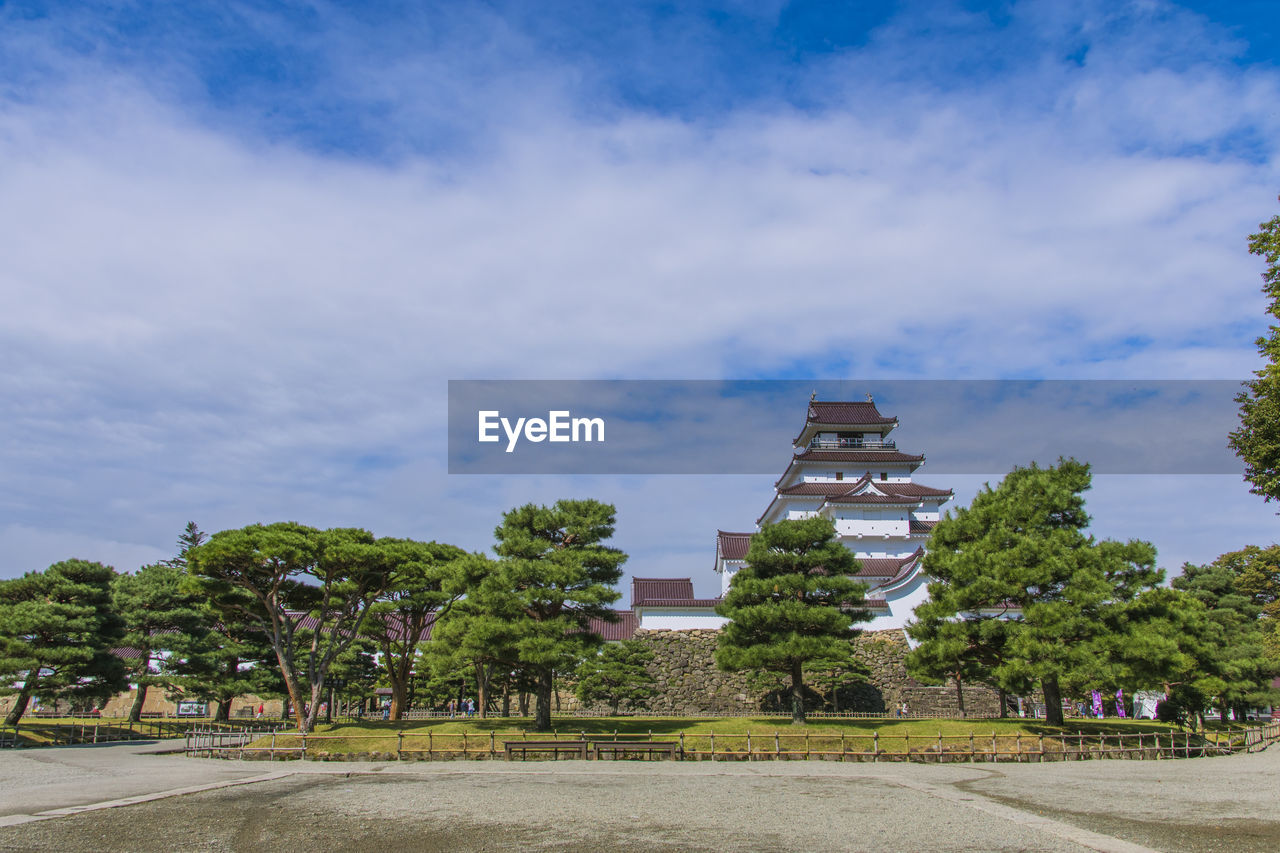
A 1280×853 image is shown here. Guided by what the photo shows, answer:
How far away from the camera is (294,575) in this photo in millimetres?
26438

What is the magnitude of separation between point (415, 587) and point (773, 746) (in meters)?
13.1

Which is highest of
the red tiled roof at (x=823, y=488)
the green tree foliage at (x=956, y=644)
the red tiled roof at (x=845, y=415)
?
the red tiled roof at (x=845, y=415)

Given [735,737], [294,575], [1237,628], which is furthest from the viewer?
[1237,628]

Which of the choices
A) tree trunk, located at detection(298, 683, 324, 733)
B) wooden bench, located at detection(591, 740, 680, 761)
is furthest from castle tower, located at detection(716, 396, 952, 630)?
tree trunk, located at detection(298, 683, 324, 733)

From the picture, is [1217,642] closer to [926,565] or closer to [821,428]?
[926,565]

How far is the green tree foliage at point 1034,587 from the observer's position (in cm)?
2289

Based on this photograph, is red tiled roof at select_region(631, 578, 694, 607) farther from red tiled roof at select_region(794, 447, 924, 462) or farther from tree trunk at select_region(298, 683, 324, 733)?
tree trunk at select_region(298, 683, 324, 733)

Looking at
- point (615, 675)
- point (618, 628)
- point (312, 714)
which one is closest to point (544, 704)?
point (312, 714)

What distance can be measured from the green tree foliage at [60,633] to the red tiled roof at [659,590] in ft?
77.3

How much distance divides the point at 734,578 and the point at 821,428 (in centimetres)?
2742

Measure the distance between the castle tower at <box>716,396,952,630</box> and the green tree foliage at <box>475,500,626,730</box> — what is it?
18.8 metres

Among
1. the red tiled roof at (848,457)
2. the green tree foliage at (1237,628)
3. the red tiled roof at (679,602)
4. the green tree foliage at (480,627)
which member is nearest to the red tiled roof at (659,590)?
the red tiled roof at (679,602)

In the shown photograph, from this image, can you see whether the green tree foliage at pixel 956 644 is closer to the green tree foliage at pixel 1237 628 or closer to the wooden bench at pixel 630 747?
the wooden bench at pixel 630 747

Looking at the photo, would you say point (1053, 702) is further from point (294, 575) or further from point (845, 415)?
point (845, 415)
